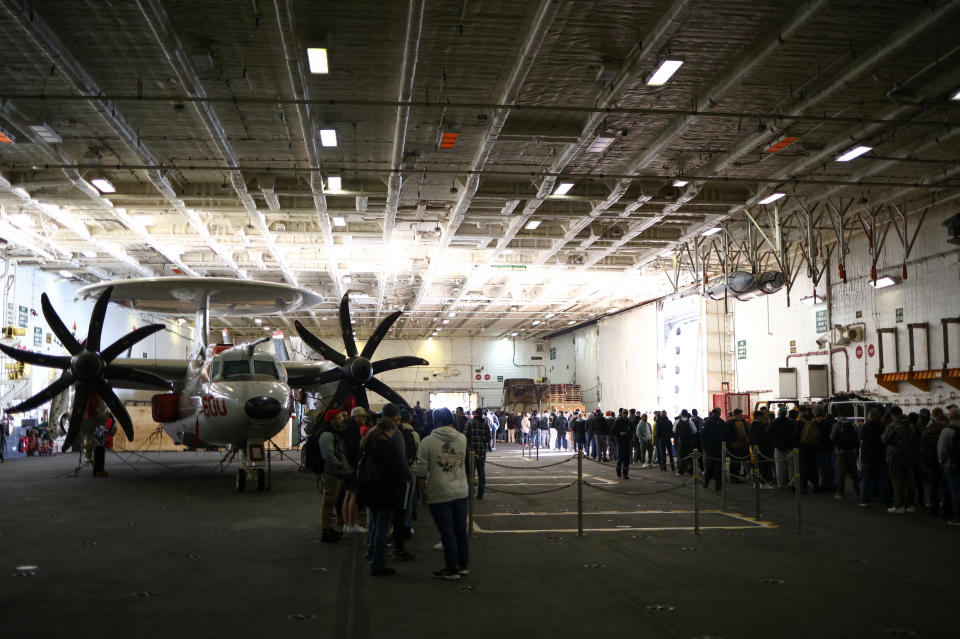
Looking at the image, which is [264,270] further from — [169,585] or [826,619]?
[826,619]

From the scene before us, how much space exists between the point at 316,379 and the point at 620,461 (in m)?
8.34

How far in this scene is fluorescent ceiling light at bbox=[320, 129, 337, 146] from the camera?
50.5 ft

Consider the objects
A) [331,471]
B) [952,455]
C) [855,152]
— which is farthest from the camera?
[855,152]

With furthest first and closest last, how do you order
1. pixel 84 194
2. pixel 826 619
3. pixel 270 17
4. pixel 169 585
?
pixel 84 194
pixel 270 17
pixel 169 585
pixel 826 619

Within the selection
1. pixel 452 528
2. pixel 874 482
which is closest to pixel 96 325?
pixel 452 528

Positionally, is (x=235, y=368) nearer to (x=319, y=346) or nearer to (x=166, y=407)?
(x=319, y=346)

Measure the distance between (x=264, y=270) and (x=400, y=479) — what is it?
23.0 metres

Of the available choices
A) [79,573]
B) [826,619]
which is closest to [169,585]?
[79,573]

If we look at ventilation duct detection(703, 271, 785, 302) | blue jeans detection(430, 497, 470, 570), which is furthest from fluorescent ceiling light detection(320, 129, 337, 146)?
ventilation duct detection(703, 271, 785, 302)

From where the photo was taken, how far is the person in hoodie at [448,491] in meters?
7.80

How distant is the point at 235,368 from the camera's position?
656 inches

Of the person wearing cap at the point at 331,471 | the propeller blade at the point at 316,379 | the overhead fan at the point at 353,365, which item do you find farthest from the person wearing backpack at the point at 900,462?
the propeller blade at the point at 316,379

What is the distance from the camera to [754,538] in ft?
33.8

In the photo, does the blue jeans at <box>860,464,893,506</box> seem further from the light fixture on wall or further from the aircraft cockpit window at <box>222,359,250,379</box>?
the aircraft cockpit window at <box>222,359,250,379</box>
